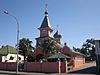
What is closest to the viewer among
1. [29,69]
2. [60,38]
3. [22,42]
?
[29,69]

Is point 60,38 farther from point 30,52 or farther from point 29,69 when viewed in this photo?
point 29,69

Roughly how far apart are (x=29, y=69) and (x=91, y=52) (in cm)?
5750

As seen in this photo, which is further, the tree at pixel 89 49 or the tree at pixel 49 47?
the tree at pixel 89 49

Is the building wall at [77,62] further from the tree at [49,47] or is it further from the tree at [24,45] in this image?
the tree at [24,45]

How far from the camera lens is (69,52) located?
2173 inches

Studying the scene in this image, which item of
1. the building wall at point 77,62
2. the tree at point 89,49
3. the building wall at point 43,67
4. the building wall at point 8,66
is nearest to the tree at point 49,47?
the building wall at point 77,62

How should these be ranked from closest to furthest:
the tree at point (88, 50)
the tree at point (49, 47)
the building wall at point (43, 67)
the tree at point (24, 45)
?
the building wall at point (43, 67)
the tree at point (49, 47)
the tree at point (24, 45)
the tree at point (88, 50)

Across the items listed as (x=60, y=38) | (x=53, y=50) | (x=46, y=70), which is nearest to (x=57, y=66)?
(x=46, y=70)

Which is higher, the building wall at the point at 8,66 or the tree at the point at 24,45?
the tree at the point at 24,45

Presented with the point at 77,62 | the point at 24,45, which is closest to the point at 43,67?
the point at 77,62

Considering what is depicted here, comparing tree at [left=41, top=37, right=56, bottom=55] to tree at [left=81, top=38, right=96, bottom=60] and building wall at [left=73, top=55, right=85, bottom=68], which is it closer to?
building wall at [left=73, top=55, right=85, bottom=68]

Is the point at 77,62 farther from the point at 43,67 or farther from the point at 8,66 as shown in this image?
the point at 8,66

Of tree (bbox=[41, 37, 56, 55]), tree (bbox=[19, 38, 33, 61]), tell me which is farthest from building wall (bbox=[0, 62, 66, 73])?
tree (bbox=[19, 38, 33, 61])

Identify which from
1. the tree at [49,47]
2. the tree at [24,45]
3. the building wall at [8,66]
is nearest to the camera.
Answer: the building wall at [8,66]
